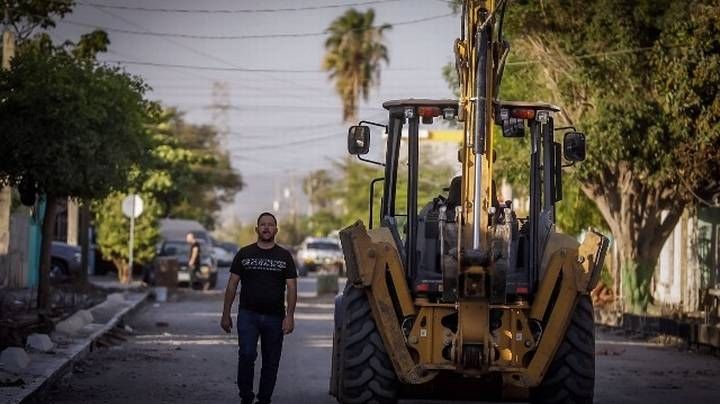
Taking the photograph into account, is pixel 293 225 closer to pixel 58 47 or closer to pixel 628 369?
pixel 58 47

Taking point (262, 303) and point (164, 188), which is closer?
point (262, 303)

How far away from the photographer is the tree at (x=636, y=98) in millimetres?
29781

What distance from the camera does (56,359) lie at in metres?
20.0

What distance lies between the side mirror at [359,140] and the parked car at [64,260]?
35.3m

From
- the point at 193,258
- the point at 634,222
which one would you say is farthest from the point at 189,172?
the point at 634,222

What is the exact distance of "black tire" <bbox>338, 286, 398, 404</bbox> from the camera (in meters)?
13.8

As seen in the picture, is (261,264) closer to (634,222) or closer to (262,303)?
(262,303)

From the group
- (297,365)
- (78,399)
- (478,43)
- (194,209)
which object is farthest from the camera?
(194,209)

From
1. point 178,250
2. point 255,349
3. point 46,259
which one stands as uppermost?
point 178,250

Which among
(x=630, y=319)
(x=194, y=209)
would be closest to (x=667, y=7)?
(x=630, y=319)

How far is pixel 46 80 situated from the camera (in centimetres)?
2762

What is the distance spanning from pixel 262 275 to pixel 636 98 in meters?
19.3

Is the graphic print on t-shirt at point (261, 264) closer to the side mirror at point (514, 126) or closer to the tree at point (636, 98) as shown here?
the side mirror at point (514, 126)

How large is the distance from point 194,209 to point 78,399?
82.3 meters
